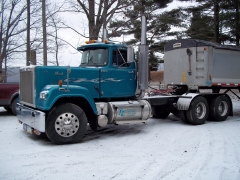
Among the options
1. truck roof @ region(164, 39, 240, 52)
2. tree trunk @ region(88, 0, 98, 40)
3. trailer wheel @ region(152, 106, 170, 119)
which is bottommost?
trailer wheel @ region(152, 106, 170, 119)

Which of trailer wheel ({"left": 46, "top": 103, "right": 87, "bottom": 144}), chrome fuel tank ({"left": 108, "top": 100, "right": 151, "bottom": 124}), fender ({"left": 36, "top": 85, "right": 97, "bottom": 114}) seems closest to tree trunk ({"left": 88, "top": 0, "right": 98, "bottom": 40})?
chrome fuel tank ({"left": 108, "top": 100, "right": 151, "bottom": 124})

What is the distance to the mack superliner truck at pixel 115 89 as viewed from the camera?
23.2 feet

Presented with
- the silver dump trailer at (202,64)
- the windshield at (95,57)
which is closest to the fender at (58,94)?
the windshield at (95,57)

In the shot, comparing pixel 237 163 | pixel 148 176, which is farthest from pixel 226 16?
pixel 148 176

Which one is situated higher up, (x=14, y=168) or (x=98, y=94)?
(x=98, y=94)

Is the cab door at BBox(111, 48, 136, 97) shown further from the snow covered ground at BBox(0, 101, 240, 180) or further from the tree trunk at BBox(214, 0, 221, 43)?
the tree trunk at BBox(214, 0, 221, 43)

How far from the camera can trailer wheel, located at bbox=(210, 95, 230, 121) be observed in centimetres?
1045

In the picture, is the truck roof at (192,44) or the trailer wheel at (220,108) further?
the trailer wheel at (220,108)

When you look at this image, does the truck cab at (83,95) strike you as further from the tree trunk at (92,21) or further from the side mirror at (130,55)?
the tree trunk at (92,21)

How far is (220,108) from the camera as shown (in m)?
10.8

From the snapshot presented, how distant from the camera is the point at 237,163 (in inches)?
221

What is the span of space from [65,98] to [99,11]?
419 inches

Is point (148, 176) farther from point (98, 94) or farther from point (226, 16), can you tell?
point (226, 16)

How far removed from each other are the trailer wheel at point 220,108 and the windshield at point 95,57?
15.5 ft
